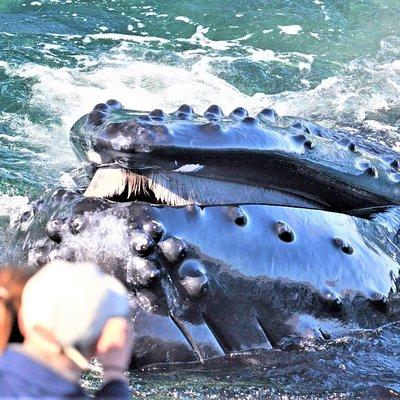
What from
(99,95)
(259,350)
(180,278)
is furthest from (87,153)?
(99,95)

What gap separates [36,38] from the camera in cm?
1321

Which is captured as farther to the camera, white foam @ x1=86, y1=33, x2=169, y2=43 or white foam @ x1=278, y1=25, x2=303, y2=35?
white foam @ x1=278, y1=25, x2=303, y2=35

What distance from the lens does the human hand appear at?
266cm

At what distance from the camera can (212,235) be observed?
13.9 ft

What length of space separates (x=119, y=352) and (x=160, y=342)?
4.29 ft

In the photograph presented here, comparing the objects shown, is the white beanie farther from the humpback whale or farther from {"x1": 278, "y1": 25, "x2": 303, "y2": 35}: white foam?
{"x1": 278, "y1": 25, "x2": 303, "y2": 35}: white foam

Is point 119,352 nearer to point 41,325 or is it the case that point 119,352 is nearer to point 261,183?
point 41,325

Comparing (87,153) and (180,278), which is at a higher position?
(87,153)

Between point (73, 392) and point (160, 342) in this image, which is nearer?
point (73, 392)

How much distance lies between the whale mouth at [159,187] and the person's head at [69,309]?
1592 millimetres

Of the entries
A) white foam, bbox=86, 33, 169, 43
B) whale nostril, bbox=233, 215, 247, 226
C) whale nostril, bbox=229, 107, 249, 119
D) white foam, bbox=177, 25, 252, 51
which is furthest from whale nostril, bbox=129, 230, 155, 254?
white foam, bbox=86, 33, 169, 43

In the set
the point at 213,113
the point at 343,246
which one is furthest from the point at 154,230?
the point at 343,246

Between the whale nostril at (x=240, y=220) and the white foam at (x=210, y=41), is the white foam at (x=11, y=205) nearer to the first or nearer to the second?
the whale nostril at (x=240, y=220)

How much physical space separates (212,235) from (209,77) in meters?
7.64
